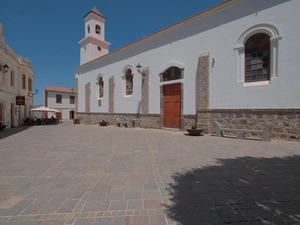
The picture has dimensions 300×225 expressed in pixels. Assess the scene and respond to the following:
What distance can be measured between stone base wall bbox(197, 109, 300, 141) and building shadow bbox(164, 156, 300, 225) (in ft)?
13.6

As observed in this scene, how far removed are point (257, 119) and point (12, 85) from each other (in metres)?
20.1

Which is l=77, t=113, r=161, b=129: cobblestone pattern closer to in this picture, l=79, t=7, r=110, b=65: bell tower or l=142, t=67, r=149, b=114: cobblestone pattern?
l=142, t=67, r=149, b=114: cobblestone pattern

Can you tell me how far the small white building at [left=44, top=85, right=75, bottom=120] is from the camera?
30.4 metres

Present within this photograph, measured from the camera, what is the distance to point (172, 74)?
37.6ft

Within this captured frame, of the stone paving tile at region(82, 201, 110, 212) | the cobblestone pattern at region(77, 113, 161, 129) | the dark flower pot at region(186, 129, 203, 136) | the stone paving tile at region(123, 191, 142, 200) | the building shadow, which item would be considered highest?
the cobblestone pattern at region(77, 113, 161, 129)

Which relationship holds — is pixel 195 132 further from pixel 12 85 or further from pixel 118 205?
pixel 12 85

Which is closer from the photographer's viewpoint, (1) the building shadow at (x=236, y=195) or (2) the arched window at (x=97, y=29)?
(1) the building shadow at (x=236, y=195)

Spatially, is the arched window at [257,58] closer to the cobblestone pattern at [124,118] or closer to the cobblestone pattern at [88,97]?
the cobblestone pattern at [124,118]

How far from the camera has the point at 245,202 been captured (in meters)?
2.40

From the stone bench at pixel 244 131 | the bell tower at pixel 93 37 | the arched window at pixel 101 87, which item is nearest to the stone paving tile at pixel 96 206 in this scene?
the stone bench at pixel 244 131

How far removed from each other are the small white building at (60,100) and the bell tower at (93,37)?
12976 mm

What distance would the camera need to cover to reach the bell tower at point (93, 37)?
20.8 meters

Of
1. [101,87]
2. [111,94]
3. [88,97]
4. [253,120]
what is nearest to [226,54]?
[253,120]

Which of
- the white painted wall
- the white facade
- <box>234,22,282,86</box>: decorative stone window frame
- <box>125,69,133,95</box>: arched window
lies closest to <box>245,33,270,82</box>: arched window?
<box>234,22,282,86</box>: decorative stone window frame
